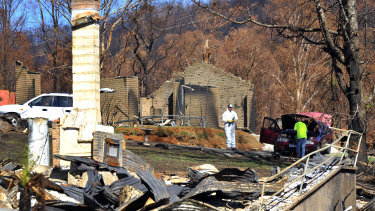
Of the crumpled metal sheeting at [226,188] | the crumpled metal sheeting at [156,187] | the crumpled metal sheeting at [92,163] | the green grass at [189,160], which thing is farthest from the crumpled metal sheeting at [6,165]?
the green grass at [189,160]

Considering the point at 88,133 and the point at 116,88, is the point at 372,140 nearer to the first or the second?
the point at 88,133

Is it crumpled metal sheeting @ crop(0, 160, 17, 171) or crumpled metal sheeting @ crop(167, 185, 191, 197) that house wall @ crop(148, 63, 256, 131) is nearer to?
crumpled metal sheeting @ crop(0, 160, 17, 171)

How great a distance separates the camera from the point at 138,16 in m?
44.2

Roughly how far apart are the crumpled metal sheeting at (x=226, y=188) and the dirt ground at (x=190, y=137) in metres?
12.5

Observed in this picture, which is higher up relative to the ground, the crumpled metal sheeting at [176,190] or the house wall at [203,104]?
the house wall at [203,104]

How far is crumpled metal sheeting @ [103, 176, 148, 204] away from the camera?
29.5 ft

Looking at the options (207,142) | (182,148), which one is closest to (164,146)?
(182,148)

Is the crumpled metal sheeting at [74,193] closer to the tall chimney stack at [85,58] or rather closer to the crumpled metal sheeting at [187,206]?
the crumpled metal sheeting at [187,206]

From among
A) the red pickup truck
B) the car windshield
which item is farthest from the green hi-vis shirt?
the car windshield

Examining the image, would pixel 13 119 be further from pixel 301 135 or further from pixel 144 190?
pixel 144 190

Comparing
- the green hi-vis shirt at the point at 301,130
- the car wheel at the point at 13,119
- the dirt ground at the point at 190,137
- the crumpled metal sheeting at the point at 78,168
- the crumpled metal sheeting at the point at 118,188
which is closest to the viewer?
the crumpled metal sheeting at the point at 118,188

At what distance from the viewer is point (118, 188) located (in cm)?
938

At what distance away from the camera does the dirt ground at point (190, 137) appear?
22.8m

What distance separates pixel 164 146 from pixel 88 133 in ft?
24.7
